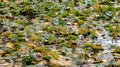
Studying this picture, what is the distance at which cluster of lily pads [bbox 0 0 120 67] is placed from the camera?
3434 millimetres

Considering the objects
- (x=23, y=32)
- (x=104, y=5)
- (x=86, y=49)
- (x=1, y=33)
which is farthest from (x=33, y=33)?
(x=104, y=5)

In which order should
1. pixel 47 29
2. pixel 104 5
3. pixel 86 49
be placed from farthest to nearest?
1. pixel 104 5
2. pixel 47 29
3. pixel 86 49

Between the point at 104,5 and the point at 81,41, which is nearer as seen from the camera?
the point at 81,41

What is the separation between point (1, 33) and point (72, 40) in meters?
0.93

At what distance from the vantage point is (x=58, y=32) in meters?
4.13

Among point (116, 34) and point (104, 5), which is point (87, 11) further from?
point (116, 34)

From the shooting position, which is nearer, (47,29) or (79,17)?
(47,29)

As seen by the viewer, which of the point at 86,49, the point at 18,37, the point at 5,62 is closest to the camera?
the point at 5,62

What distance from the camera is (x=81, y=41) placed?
3.90 metres

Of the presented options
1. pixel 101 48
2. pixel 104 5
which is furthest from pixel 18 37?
pixel 104 5

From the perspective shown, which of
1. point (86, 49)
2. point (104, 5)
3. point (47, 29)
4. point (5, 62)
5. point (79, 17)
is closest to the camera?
point (5, 62)

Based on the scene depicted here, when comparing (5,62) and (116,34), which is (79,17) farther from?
(5,62)

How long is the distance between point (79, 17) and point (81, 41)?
758 millimetres

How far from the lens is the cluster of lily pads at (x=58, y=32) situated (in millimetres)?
3434
